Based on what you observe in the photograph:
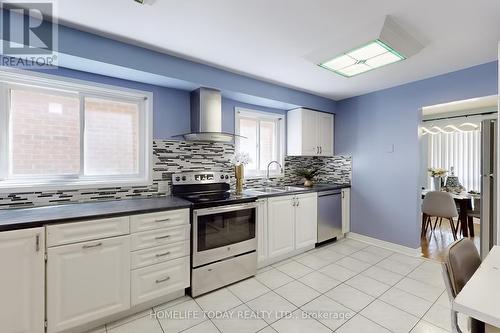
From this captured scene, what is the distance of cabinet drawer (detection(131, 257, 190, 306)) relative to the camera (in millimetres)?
1897

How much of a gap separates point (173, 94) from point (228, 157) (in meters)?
1.02

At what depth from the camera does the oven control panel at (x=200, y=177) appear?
2.64 m

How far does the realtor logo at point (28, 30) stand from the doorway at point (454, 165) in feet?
14.7

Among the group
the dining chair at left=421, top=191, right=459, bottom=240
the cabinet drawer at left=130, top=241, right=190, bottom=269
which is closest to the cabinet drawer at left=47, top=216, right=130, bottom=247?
the cabinet drawer at left=130, top=241, right=190, bottom=269

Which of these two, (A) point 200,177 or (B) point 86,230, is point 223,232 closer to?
(A) point 200,177

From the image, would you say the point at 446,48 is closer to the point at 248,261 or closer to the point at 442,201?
the point at 442,201

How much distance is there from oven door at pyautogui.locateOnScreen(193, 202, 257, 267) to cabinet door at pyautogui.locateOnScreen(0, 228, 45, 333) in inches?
42.0

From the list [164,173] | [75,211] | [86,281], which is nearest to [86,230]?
A: [75,211]

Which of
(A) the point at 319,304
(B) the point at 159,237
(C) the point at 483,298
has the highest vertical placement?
(C) the point at 483,298

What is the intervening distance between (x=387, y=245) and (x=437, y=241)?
106 centimetres

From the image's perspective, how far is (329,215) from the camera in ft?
11.5

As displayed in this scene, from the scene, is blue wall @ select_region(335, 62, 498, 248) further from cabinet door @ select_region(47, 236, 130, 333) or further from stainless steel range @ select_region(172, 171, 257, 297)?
cabinet door @ select_region(47, 236, 130, 333)

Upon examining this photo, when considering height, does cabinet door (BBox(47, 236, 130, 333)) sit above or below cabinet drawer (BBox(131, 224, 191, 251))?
below

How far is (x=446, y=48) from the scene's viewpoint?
2.20 metres
